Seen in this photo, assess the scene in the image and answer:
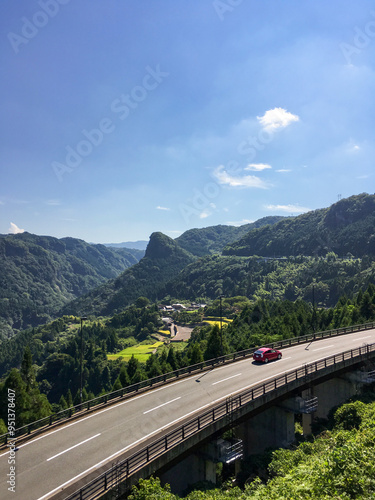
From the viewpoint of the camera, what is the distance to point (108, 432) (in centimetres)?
1944

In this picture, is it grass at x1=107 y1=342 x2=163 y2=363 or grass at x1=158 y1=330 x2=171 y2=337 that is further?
grass at x1=158 y1=330 x2=171 y2=337

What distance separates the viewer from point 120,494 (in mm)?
14617

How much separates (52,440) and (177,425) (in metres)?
7.52

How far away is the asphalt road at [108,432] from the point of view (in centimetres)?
1512

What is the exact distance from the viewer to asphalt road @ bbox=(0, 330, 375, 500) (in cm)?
1512

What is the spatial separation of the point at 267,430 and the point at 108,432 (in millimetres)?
15560

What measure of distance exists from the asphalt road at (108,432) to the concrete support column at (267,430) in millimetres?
3157

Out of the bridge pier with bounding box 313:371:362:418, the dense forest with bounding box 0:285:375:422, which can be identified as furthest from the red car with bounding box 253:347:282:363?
the dense forest with bounding box 0:285:375:422

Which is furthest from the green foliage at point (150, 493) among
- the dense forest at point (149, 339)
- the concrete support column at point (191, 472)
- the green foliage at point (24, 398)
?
the green foliage at point (24, 398)

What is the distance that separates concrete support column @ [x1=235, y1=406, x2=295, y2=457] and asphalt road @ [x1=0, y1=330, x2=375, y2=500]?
3157mm

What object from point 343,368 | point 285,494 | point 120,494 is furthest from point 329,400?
point 120,494

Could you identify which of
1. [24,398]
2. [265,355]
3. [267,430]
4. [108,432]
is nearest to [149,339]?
[24,398]

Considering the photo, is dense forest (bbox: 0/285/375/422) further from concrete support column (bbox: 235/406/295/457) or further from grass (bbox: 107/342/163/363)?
concrete support column (bbox: 235/406/295/457)

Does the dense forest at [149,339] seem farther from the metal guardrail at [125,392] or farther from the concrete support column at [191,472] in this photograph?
the concrete support column at [191,472]
